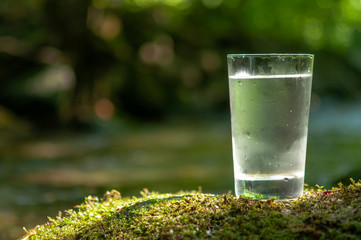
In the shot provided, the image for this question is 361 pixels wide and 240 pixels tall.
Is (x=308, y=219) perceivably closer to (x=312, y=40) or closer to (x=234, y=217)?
(x=234, y=217)

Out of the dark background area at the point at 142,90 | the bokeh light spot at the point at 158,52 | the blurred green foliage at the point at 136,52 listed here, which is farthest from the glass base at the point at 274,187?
the bokeh light spot at the point at 158,52

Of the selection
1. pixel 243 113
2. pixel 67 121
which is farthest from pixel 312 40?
pixel 243 113

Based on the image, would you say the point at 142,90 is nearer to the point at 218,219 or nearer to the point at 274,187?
the point at 274,187

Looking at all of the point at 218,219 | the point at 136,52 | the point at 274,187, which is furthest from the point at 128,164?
the point at 136,52

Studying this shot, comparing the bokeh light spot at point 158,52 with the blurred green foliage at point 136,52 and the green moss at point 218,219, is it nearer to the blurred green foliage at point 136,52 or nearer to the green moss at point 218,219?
the blurred green foliage at point 136,52

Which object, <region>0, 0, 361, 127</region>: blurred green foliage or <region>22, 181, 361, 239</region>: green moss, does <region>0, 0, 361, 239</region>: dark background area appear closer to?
<region>0, 0, 361, 127</region>: blurred green foliage

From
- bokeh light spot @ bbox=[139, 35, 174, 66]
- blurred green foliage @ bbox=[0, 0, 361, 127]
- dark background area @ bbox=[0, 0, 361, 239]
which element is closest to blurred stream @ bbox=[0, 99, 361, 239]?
dark background area @ bbox=[0, 0, 361, 239]
